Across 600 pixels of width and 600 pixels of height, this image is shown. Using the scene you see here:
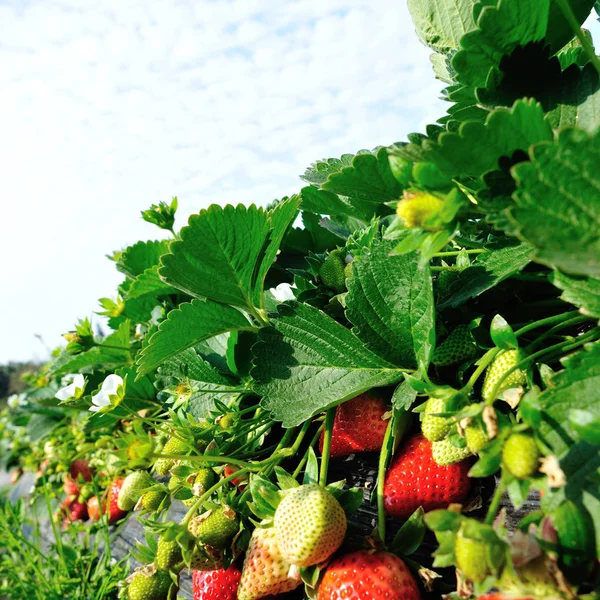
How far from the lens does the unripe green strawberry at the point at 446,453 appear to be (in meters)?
0.48

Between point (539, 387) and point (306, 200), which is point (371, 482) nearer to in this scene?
point (539, 387)

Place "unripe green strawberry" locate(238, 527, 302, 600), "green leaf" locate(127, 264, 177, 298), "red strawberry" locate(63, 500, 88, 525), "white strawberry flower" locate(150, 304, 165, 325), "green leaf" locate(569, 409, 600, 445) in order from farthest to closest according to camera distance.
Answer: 1. "red strawberry" locate(63, 500, 88, 525)
2. "white strawberry flower" locate(150, 304, 165, 325)
3. "green leaf" locate(127, 264, 177, 298)
4. "unripe green strawberry" locate(238, 527, 302, 600)
5. "green leaf" locate(569, 409, 600, 445)

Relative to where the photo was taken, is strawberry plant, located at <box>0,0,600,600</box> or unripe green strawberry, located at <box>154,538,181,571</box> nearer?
strawberry plant, located at <box>0,0,600,600</box>

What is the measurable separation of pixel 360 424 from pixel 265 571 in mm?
169

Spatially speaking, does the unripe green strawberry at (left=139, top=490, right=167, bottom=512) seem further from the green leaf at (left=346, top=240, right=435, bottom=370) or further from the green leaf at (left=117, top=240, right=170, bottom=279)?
the green leaf at (left=117, top=240, right=170, bottom=279)

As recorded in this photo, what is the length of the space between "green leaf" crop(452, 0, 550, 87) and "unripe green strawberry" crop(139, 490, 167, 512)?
0.49 metres

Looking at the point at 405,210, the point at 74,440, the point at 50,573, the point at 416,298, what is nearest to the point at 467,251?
the point at 416,298

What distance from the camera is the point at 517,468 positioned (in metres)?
0.33

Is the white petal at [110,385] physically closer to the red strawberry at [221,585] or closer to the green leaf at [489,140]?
the red strawberry at [221,585]

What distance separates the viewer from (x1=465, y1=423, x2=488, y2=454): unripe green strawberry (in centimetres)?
36

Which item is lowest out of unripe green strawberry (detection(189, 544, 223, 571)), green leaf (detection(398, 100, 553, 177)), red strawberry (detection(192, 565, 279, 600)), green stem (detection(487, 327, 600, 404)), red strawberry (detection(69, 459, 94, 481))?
red strawberry (detection(69, 459, 94, 481))

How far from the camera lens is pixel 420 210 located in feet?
1.23

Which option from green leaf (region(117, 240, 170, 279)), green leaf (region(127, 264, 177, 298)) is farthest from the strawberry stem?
green leaf (region(117, 240, 170, 279))

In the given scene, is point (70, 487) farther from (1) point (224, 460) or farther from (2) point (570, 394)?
(2) point (570, 394)
